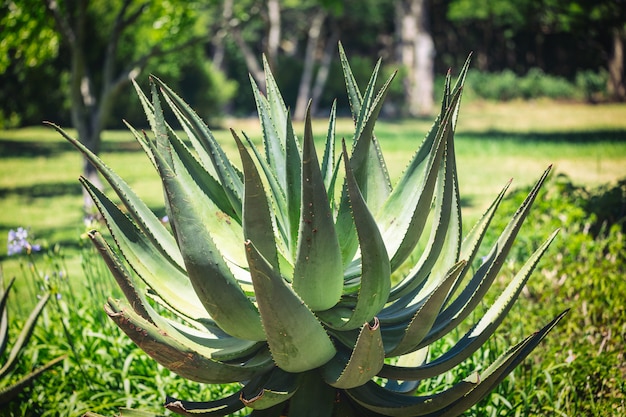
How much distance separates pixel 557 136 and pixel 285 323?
18.3m

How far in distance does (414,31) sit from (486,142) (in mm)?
9784

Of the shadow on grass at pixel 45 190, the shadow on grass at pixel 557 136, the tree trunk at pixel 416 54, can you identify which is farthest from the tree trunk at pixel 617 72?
the shadow on grass at pixel 45 190

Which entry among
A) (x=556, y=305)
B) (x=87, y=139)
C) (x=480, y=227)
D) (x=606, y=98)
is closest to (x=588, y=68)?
(x=606, y=98)

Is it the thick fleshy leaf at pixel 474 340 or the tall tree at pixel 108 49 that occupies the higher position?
the tall tree at pixel 108 49

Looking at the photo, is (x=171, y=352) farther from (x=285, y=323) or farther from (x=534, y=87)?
(x=534, y=87)

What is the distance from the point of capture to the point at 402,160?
15.0 m

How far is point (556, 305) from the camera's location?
4.12 metres

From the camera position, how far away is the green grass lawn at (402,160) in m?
10.3

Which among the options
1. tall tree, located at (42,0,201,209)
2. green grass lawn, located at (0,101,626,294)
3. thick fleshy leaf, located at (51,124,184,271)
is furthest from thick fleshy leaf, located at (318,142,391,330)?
tall tree, located at (42,0,201,209)

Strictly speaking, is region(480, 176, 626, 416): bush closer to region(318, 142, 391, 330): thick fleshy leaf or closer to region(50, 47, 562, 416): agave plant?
region(50, 47, 562, 416): agave plant

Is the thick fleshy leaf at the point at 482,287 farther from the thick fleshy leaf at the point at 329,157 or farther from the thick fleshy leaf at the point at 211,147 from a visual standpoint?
the thick fleshy leaf at the point at 211,147

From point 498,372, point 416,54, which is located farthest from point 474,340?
point 416,54

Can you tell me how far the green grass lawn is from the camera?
10320 mm

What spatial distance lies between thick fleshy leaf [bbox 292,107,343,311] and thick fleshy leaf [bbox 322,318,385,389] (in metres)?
0.18
